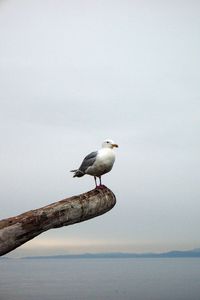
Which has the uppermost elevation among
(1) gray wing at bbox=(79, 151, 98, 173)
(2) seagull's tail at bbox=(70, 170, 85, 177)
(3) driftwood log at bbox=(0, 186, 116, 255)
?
(1) gray wing at bbox=(79, 151, 98, 173)

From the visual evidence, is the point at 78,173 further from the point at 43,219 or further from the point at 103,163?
the point at 43,219

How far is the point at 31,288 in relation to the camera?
656 ft

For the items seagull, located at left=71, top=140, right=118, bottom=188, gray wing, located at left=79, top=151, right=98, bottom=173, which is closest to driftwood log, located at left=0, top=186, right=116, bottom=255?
seagull, located at left=71, top=140, right=118, bottom=188

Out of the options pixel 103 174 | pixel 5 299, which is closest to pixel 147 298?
pixel 5 299

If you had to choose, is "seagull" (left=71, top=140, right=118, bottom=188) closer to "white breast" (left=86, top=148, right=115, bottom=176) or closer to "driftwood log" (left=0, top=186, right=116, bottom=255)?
"white breast" (left=86, top=148, right=115, bottom=176)

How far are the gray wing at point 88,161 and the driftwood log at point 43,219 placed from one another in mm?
1175

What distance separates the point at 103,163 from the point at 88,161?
0.40 m

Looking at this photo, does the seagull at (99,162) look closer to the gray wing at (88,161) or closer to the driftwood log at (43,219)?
the gray wing at (88,161)

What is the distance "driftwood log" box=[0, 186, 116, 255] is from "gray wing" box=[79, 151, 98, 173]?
1.18 meters

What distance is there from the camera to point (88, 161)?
13695 millimetres

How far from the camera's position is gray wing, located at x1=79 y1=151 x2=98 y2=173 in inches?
537

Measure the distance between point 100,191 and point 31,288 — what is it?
639 ft

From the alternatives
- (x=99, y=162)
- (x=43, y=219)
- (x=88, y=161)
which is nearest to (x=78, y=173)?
(x=88, y=161)

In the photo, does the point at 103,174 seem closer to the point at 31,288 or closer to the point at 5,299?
the point at 5,299
